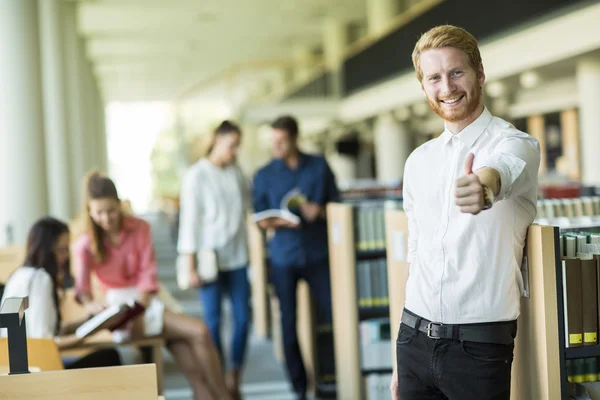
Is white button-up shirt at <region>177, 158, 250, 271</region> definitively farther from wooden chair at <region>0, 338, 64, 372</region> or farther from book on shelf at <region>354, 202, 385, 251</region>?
wooden chair at <region>0, 338, 64, 372</region>

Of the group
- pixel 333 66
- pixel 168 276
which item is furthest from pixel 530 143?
pixel 333 66

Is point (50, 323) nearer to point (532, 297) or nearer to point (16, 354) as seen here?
point (16, 354)

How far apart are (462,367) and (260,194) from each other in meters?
3.08

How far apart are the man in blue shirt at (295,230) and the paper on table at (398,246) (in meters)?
1.31

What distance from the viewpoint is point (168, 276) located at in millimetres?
11812

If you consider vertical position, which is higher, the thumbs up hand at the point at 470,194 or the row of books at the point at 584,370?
the thumbs up hand at the point at 470,194

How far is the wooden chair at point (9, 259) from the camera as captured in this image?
192 inches

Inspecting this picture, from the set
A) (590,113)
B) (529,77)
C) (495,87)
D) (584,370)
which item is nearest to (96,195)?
(584,370)

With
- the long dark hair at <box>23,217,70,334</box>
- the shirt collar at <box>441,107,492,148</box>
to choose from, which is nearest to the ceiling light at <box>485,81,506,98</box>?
the long dark hair at <box>23,217,70,334</box>

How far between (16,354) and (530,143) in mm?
1382

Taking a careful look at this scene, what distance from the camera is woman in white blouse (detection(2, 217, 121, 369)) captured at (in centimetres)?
340

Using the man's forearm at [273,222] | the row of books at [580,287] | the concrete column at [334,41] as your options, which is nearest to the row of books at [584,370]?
the row of books at [580,287]

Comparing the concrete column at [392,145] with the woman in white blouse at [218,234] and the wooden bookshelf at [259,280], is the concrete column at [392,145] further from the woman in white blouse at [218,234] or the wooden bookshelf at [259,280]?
the woman in white blouse at [218,234]

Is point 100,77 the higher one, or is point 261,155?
point 100,77
